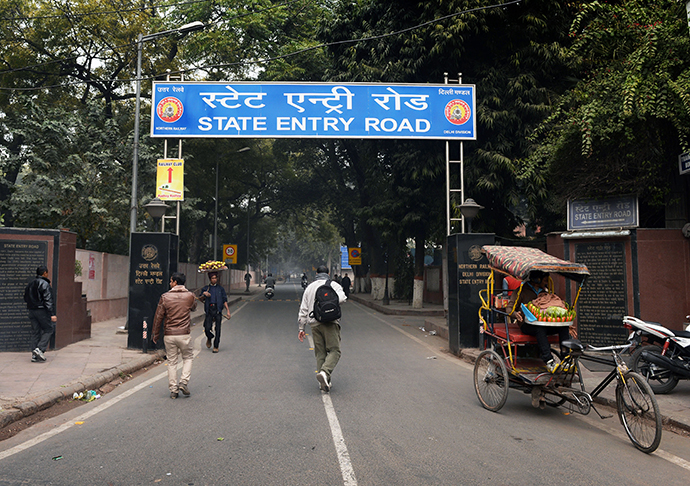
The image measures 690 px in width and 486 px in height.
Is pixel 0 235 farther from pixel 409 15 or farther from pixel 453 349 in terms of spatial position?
pixel 409 15

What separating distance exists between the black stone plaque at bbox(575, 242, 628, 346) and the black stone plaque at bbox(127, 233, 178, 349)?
30.1 feet

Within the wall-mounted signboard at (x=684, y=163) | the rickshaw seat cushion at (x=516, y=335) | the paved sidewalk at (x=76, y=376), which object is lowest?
the paved sidewalk at (x=76, y=376)

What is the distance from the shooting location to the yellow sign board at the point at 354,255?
38.4 meters

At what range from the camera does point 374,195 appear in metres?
32.8

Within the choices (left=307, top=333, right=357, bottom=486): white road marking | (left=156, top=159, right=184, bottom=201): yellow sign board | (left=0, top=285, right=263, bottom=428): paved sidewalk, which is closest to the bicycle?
(left=307, top=333, right=357, bottom=486): white road marking

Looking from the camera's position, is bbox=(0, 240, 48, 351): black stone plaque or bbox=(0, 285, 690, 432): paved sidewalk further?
bbox=(0, 240, 48, 351): black stone plaque

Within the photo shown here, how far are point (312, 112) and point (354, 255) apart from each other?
25.8m

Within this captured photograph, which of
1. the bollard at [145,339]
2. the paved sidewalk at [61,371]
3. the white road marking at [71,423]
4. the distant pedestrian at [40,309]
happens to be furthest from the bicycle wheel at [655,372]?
the distant pedestrian at [40,309]

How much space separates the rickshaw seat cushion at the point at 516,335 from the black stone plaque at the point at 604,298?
169 inches

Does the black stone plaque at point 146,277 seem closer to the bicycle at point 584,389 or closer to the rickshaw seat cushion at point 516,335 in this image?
the bicycle at point 584,389

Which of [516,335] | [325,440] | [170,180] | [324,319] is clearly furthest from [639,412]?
[170,180]

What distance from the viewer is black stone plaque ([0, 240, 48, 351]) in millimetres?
10555

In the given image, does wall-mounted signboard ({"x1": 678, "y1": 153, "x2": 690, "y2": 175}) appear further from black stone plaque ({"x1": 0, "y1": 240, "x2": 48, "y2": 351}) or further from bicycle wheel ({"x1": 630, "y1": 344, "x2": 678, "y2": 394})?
black stone plaque ({"x1": 0, "y1": 240, "x2": 48, "y2": 351})

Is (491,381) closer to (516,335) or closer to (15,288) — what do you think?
(516,335)
